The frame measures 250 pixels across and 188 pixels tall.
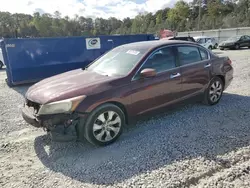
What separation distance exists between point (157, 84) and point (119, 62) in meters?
0.81

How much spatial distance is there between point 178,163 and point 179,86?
1803mm

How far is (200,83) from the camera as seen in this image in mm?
4852

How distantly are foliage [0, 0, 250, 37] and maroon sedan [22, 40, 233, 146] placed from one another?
5180 centimetres

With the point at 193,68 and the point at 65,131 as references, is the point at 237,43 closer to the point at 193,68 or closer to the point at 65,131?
the point at 193,68

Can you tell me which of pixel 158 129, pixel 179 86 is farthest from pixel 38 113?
pixel 179 86

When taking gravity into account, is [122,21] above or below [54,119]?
above

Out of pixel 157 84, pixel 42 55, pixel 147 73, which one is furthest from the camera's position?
pixel 42 55

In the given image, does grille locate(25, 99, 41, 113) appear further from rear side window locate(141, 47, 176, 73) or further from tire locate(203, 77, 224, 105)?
tire locate(203, 77, 224, 105)

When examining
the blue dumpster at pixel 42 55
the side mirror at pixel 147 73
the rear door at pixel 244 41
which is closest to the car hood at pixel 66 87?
the side mirror at pixel 147 73

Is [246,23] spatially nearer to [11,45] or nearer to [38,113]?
[11,45]

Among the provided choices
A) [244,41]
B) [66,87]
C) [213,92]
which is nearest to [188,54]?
[213,92]

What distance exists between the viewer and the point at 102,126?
11.4 feet

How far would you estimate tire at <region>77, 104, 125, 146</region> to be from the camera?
3334 millimetres

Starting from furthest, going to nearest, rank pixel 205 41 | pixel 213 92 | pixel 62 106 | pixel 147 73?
pixel 205 41 < pixel 213 92 < pixel 147 73 < pixel 62 106
